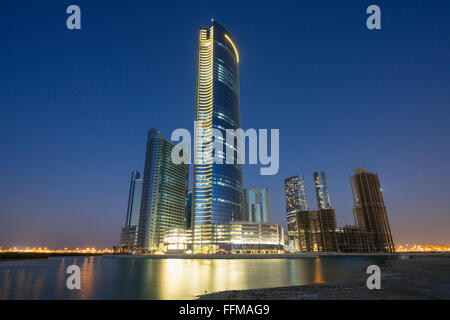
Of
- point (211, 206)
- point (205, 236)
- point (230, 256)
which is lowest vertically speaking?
point (230, 256)

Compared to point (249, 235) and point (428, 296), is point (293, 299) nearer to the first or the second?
point (428, 296)

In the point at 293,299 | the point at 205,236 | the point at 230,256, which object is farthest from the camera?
the point at 205,236

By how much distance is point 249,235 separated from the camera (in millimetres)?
198625

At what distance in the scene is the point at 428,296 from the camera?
18688 millimetres
